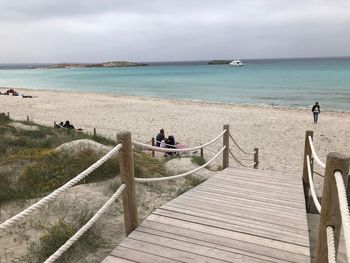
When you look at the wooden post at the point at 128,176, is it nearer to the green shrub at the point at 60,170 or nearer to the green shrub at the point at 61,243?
the green shrub at the point at 61,243

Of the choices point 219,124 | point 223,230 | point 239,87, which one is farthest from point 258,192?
point 239,87

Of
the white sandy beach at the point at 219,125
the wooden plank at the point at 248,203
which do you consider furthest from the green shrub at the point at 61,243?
the white sandy beach at the point at 219,125

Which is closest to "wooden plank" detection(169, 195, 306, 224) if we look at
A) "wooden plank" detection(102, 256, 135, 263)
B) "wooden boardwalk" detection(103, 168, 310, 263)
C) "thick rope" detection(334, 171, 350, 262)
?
"wooden boardwalk" detection(103, 168, 310, 263)

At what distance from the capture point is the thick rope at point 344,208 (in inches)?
76.1

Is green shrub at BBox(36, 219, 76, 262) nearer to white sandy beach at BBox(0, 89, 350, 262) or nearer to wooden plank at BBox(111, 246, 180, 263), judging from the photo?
wooden plank at BBox(111, 246, 180, 263)

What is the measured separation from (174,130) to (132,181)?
53.3 feet

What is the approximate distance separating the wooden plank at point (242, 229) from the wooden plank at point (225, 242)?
0.83 feet

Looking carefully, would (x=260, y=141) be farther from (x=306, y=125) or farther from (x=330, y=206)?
(x=330, y=206)

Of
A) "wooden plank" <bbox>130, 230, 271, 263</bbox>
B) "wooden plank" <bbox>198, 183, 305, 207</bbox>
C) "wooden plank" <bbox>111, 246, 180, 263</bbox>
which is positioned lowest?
"wooden plank" <bbox>198, 183, 305, 207</bbox>

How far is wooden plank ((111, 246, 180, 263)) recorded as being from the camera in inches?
122

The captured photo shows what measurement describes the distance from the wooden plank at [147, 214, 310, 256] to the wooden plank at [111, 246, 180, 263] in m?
0.68

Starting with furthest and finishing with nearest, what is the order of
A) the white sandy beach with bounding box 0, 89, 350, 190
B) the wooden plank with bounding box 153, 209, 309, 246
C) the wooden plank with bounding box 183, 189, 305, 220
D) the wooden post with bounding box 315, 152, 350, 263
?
the white sandy beach with bounding box 0, 89, 350, 190, the wooden plank with bounding box 183, 189, 305, 220, the wooden plank with bounding box 153, 209, 309, 246, the wooden post with bounding box 315, 152, 350, 263

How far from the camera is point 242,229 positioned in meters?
3.79

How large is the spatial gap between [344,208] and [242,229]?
1.76 metres
